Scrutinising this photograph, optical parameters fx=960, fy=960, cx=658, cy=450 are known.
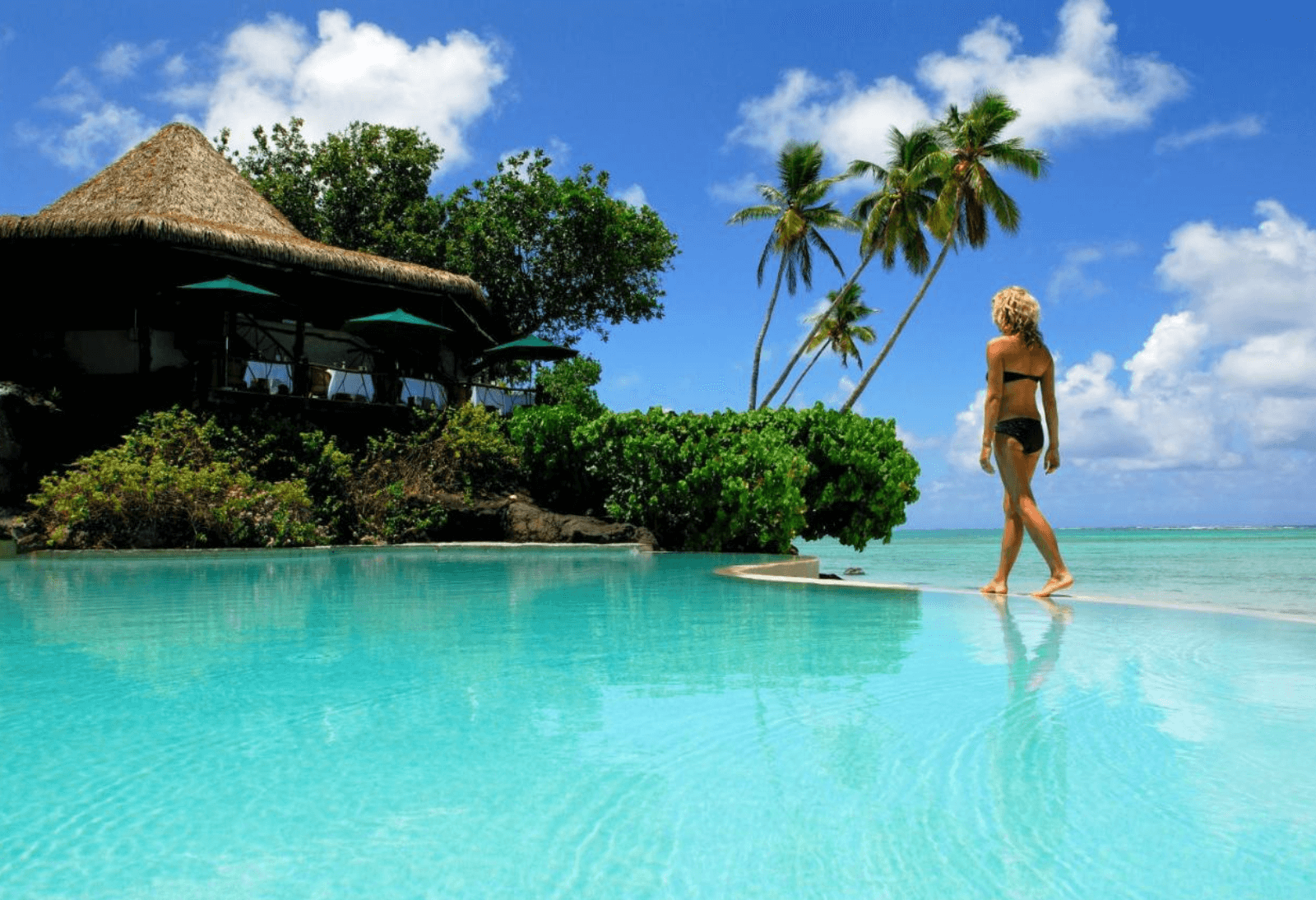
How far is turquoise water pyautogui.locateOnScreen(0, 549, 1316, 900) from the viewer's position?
1.72 meters

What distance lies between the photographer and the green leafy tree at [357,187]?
97.2 ft

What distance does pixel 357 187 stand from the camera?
1190 inches

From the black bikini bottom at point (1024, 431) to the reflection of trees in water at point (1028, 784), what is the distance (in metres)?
2.41

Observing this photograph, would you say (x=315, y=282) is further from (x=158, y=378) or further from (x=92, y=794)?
(x=92, y=794)

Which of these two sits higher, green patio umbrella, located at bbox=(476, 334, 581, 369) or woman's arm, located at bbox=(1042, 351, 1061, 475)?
green patio umbrella, located at bbox=(476, 334, 581, 369)

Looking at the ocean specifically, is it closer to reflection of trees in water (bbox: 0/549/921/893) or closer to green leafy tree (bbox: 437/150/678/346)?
reflection of trees in water (bbox: 0/549/921/893)

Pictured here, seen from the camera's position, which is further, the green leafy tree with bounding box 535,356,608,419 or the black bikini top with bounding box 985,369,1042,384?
the green leafy tree with bounding box 535,356,608,419

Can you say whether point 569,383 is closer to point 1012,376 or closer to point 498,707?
point 1012,376

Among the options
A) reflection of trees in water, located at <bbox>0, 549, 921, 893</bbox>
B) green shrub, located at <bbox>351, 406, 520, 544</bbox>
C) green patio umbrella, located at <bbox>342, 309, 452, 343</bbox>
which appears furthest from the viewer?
green patio umbrella, located at <bbox>342, 309, 452, 343</bbox>

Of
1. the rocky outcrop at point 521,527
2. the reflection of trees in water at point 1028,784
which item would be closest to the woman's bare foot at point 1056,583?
the reflection of trees in water at point 1028,784

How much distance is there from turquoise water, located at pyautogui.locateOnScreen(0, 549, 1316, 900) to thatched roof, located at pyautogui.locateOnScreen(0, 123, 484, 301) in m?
13.2

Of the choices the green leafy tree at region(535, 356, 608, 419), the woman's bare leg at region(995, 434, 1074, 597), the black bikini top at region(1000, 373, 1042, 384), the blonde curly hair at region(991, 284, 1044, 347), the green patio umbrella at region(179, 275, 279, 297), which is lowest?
the woman's bare leg at region(995, 434, 1074, 597)

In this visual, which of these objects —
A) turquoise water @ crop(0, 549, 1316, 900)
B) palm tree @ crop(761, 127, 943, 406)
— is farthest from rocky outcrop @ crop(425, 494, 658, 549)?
palm tree @ crop(761, 127, 943, 406)

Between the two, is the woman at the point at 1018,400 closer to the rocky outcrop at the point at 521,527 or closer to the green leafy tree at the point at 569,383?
the rocky outcrop at the point at 521,527
